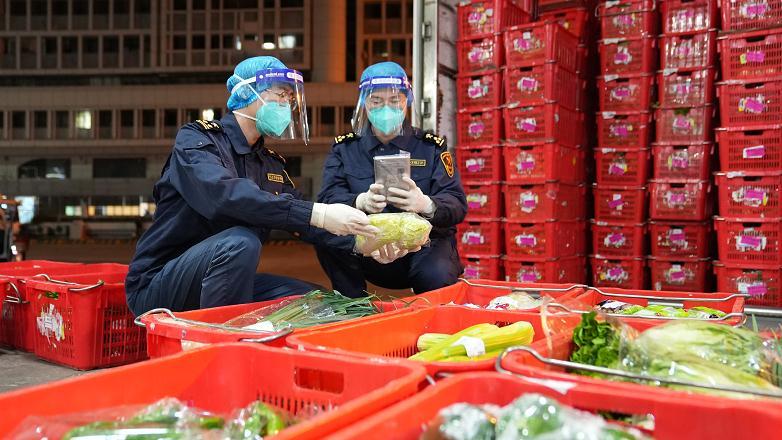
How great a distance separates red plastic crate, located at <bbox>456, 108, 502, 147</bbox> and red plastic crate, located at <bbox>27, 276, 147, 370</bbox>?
3.41 metres

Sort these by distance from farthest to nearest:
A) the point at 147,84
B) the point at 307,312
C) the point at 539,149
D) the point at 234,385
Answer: the point at 147,84 < the point at 539,149 < the point at 307,312 < the point at 234,385

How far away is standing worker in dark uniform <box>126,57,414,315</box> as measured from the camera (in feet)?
8.77

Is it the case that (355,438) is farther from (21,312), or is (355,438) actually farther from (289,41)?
(289,41)

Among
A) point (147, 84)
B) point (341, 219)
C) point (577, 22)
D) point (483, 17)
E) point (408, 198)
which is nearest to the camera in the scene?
point (341, 219)

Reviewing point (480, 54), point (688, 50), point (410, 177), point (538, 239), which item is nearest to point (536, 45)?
point (480, 54)

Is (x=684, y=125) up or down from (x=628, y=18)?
down

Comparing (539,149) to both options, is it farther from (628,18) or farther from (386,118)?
(386,118)

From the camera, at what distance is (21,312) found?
3871 mm

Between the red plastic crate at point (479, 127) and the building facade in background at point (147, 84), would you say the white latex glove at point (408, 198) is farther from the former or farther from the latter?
the building facade in background at point (147, 84)

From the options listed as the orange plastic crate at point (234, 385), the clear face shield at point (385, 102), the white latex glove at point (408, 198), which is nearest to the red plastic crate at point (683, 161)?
the clear face shield at point (385, 102)

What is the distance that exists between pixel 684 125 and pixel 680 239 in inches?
38.8

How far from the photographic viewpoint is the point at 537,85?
5629mm

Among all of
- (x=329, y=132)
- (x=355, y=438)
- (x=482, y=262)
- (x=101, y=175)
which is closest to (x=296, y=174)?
(x=329, y=132)

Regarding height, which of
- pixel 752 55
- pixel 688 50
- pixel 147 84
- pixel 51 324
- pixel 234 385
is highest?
pixel 147 84
